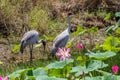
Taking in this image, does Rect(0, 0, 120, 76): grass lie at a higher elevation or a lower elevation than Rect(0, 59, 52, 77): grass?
higher

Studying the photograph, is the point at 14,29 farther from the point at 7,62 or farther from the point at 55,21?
the point at 7,62

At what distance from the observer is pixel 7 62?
742 centimetres

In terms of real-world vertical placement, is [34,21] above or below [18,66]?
above

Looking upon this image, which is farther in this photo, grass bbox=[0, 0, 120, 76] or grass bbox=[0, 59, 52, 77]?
grass bbox=[0, 0, 120, 76]

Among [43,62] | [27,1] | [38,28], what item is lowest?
[43,62]

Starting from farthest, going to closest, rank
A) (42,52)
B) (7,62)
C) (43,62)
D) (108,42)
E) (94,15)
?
1. (94,15)
2. (42,52)
3. (7,62)
4. (43,62)
5. (108,42)

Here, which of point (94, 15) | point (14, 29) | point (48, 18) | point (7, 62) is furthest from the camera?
point (94, 15)

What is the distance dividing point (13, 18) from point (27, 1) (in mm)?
854

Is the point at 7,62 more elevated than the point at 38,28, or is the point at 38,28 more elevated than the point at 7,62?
the point at 38,28

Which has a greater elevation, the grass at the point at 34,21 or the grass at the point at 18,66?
the grass at the point at 34,21

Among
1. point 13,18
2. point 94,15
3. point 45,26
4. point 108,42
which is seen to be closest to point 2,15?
point 13,18

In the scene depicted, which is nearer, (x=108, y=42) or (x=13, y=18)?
(x=108, y=42)

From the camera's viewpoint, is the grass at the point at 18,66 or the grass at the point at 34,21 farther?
the grass at the point at 34,21

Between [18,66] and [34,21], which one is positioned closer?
[18,66]
